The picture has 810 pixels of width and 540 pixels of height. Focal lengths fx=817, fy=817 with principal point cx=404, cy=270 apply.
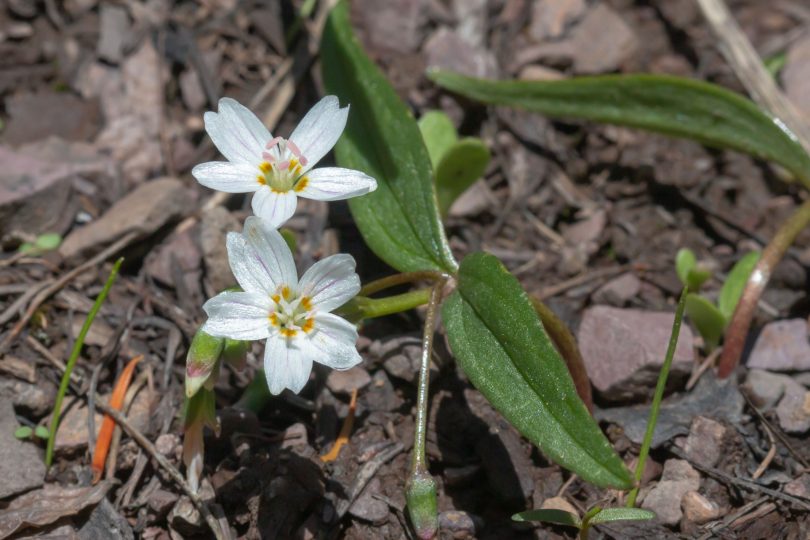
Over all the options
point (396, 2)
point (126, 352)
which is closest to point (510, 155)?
point (396, 2)

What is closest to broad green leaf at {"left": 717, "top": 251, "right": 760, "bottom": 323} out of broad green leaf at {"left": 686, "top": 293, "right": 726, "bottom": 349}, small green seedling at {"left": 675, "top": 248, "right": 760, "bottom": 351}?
small green seedling at {"left": 675, "top": 248, "right": 760, "bottom": 351}

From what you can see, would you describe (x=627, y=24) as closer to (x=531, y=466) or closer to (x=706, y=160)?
(x=706, y=160)

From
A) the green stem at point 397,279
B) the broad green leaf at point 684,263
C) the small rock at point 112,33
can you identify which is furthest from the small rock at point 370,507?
the small rock at point 112,33

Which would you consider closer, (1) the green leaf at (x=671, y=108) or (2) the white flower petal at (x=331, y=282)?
(2) the white flower petal at (x=331, y=282)

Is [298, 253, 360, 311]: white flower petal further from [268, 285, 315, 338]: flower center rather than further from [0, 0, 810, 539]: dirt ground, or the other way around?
[0, 0, 810, 539]: dirt ground

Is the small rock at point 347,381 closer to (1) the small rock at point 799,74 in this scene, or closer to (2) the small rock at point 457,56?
(2) the small rock at point 457,56

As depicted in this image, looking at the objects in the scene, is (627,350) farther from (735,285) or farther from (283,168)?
(283,168)
